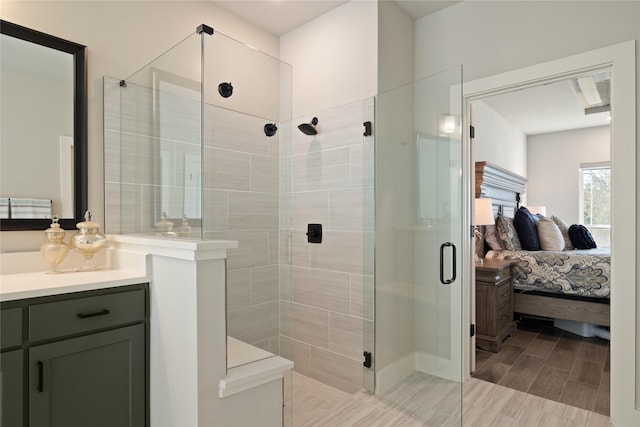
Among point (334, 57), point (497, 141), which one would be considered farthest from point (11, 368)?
point (497, 141)

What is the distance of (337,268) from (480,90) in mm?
1597

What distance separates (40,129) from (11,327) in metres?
1.08

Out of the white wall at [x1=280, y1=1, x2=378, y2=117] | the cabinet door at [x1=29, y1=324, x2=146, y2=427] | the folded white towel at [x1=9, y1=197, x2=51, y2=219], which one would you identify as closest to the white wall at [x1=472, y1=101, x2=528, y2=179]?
the white wall at [x1=280, y1=1, x2=378, y2=117]

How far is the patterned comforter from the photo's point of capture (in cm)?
346

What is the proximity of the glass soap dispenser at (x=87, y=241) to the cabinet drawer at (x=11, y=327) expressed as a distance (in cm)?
55

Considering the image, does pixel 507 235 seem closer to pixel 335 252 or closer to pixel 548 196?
pixel 335 252

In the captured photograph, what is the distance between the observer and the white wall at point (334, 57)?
8.17 ft

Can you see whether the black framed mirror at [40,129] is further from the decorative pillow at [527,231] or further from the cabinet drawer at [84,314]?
the decorative pillow at [527,231]

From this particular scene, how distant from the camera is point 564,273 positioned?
360 cm

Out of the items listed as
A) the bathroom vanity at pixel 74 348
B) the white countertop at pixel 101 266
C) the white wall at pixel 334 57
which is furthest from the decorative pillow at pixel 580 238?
the bathroom vanity at pixel 74 348

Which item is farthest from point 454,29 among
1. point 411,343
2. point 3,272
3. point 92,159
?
point 3,272

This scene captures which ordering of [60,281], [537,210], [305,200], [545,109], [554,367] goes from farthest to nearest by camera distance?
[537,210], [545,109], [554,367], [305,200], [60,281]

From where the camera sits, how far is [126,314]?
5.26 feet

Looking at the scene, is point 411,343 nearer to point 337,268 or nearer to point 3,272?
point 337,268
